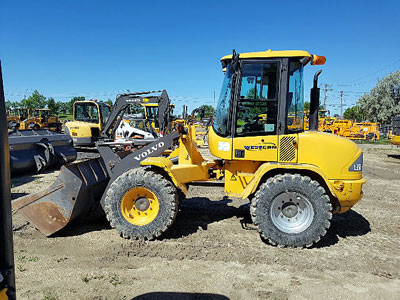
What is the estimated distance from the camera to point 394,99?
3497cm

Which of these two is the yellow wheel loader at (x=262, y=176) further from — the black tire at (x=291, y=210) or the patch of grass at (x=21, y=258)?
the patch of grass at (x=21, y=258)

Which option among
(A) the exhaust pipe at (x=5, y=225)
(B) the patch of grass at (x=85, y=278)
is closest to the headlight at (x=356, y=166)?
(B) the patch of grass at (x=85, y=278)

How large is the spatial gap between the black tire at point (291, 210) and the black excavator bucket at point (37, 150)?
7460mm

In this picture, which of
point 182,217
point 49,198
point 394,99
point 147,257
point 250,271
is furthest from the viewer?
point 394,99

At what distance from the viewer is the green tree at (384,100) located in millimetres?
34812

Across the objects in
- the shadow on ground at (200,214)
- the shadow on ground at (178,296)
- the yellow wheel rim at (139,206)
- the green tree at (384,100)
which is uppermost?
the green tree at (384,100)

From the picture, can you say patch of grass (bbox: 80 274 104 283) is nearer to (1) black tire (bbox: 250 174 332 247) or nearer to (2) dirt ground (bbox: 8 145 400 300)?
(2) dirt ground (bbox: 8 145 400 300)

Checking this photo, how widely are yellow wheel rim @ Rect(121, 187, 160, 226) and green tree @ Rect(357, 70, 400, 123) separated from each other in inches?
1464

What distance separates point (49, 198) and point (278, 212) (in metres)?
3.36

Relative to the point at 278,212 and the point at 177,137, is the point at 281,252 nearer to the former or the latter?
the point at 278,212

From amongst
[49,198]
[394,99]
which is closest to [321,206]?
[49,198]

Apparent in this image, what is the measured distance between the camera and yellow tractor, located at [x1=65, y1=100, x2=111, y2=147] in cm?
1466

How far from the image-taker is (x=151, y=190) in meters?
4.59

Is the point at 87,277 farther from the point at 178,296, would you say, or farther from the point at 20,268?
the point at 178,296
